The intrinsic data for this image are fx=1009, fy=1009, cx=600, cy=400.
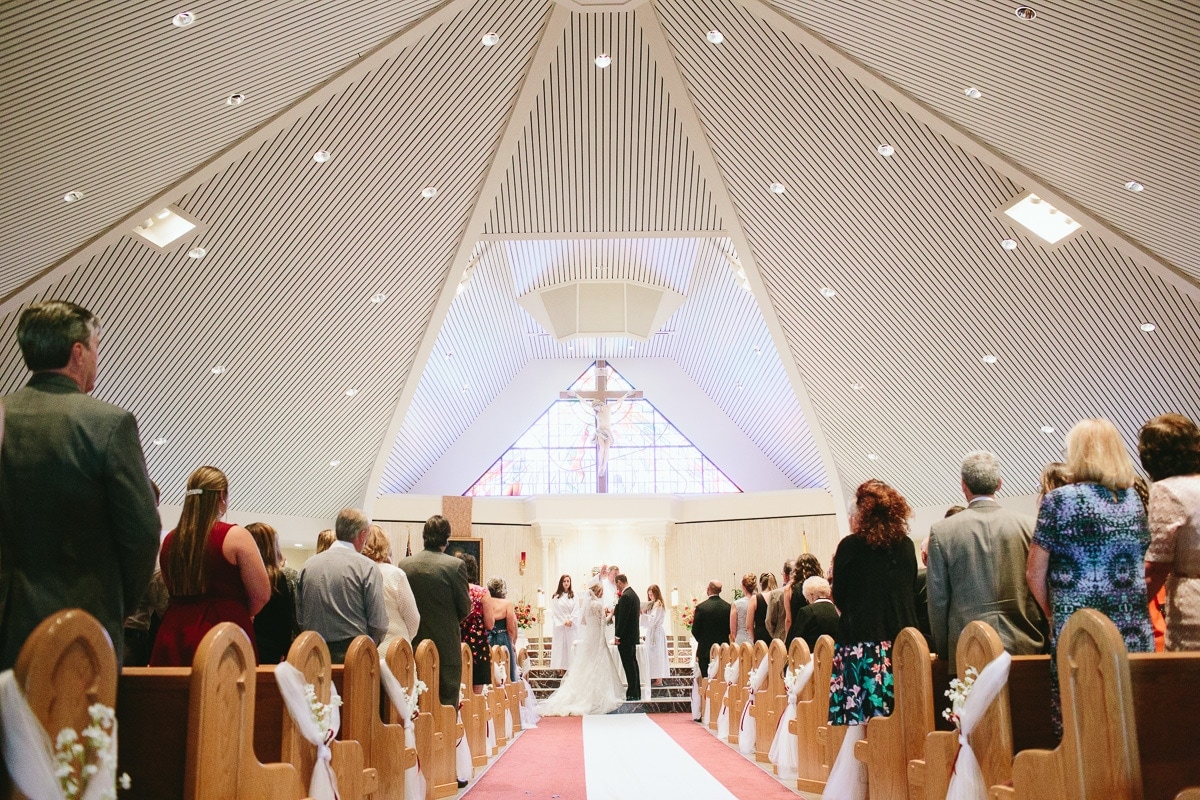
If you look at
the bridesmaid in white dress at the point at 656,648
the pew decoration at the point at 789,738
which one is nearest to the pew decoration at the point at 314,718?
the pew decoration at the point at 789,738

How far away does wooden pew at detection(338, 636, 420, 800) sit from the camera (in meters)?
3.96

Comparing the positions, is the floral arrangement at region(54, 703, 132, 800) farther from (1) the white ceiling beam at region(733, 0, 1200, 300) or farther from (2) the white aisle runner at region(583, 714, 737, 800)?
(1) the white ceiling beam at region(733, 0, 1200, 300)

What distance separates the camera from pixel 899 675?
12.9ft

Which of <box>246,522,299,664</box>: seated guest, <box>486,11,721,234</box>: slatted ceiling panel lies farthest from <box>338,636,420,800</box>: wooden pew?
<box>486,11,721,234</box>: slatted ceiling panel

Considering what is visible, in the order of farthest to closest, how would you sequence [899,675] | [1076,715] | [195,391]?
[195,391]
[899,675]
[1076,715]

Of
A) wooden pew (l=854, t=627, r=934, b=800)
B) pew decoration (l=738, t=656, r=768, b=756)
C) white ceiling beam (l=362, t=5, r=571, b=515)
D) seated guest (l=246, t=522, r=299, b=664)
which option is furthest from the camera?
white ceiling beam (l=362, t=5, r=571, b=515)

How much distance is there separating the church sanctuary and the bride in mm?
52

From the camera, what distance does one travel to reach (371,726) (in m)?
4.18

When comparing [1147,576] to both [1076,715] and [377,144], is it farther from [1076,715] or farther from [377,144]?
[377,144]

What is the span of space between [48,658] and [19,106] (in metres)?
6.27

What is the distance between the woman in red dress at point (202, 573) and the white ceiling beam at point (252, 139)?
6339 millimetres

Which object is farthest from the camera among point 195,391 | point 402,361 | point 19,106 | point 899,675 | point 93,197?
point 402,361

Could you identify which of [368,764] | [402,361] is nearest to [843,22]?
[368,764]

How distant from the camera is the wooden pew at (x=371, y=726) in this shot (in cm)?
396
